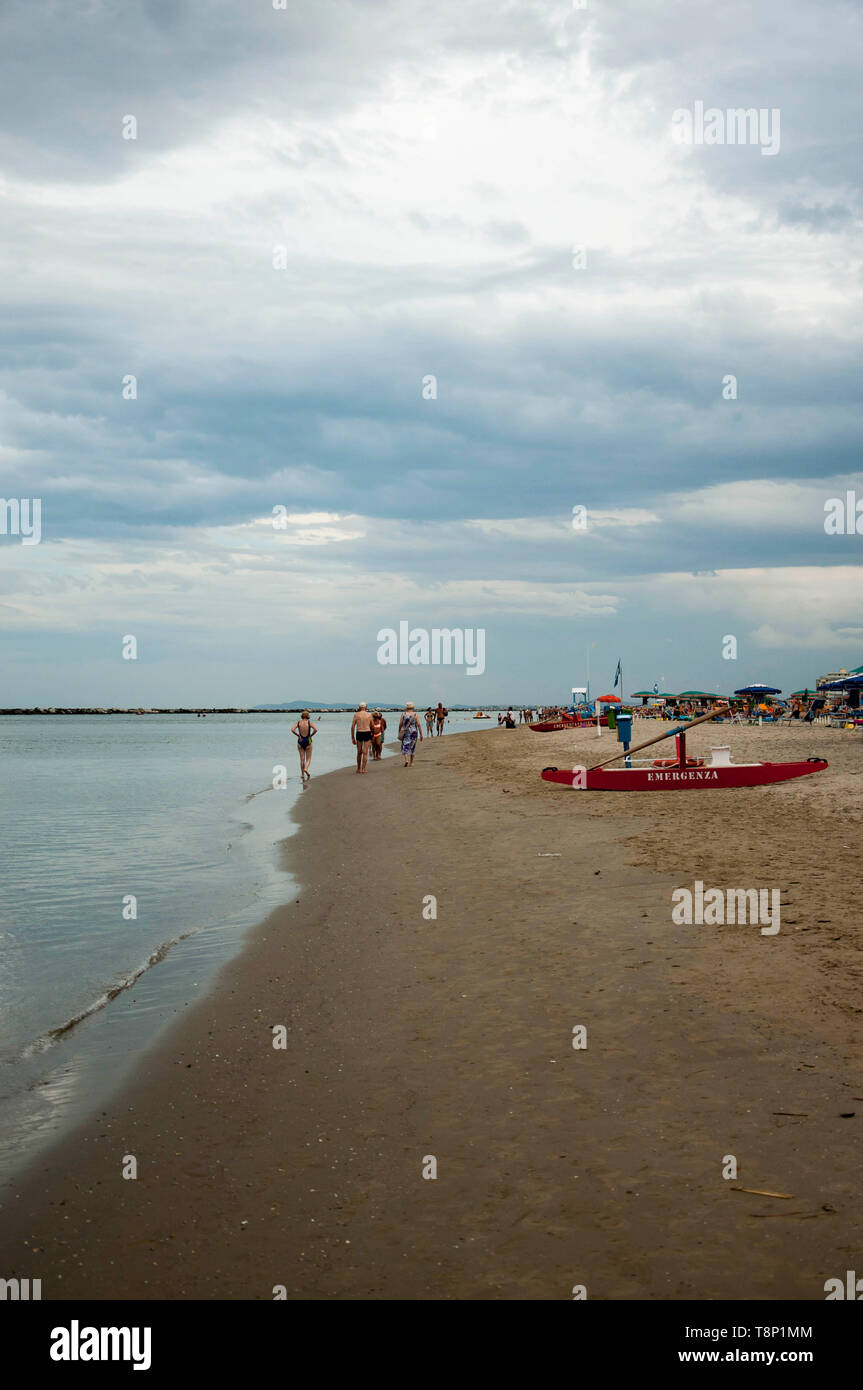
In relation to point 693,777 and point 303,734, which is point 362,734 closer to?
point 303,734

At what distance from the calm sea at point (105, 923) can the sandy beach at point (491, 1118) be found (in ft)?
1.48

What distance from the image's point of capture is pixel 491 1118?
4.90 metres

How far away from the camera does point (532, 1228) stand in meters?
3.83

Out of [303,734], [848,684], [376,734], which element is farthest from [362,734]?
[848,684]

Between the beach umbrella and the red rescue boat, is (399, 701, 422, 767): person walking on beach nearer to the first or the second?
the red rescue boat

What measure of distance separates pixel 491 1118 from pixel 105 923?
7.03 m

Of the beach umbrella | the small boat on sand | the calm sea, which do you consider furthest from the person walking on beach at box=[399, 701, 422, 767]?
the beach umbrella

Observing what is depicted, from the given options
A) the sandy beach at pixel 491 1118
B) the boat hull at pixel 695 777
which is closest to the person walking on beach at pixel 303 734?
the boat hull at pixel 695 777

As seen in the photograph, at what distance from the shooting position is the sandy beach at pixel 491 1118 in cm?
363

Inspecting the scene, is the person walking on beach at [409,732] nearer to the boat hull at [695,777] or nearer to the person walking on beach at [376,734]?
the person walking on beach at [376,734]

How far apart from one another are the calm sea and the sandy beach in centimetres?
45
